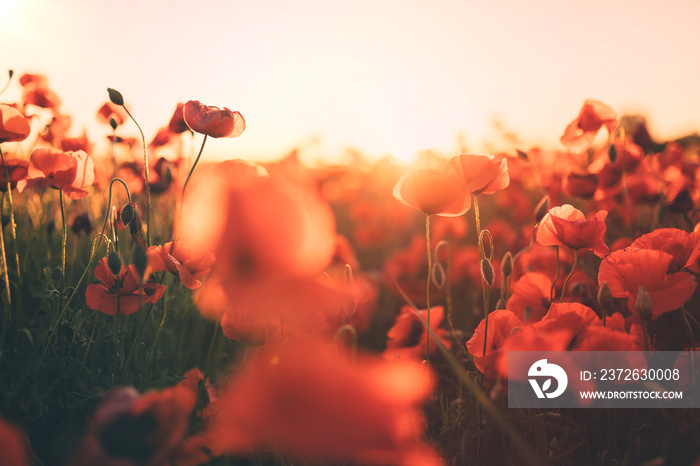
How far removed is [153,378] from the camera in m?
1.55

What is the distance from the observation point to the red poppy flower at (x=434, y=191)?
1.27 metres

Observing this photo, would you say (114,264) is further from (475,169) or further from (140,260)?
(475,169)

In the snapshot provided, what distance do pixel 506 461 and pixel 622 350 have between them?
41cm

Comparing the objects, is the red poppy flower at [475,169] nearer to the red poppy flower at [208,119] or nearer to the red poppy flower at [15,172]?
the red poppy flower at [208,119]

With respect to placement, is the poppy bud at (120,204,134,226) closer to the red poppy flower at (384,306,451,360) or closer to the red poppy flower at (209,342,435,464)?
the red poppy flower at (209,342,435,464)

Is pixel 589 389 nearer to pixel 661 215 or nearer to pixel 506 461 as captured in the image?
pixel 506 461

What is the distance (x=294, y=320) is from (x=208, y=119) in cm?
77

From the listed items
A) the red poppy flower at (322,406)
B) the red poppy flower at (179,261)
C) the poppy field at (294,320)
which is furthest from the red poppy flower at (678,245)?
the red poppy flower at (179,261)

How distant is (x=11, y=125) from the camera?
1472mm

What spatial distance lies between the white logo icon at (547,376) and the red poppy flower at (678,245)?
0.47 metres

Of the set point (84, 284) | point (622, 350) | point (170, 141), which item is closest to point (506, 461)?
point (622, 350)

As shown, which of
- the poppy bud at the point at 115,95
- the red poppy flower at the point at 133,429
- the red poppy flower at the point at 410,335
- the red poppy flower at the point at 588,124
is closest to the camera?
the red poppy flower at the point at 133,429

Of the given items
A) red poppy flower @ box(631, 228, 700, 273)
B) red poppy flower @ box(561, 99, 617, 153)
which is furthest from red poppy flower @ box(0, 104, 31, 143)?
red poppy flower @ box(561, 99, 617, 153)

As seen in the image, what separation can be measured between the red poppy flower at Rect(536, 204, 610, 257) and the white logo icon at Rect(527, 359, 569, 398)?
1.21 feet
